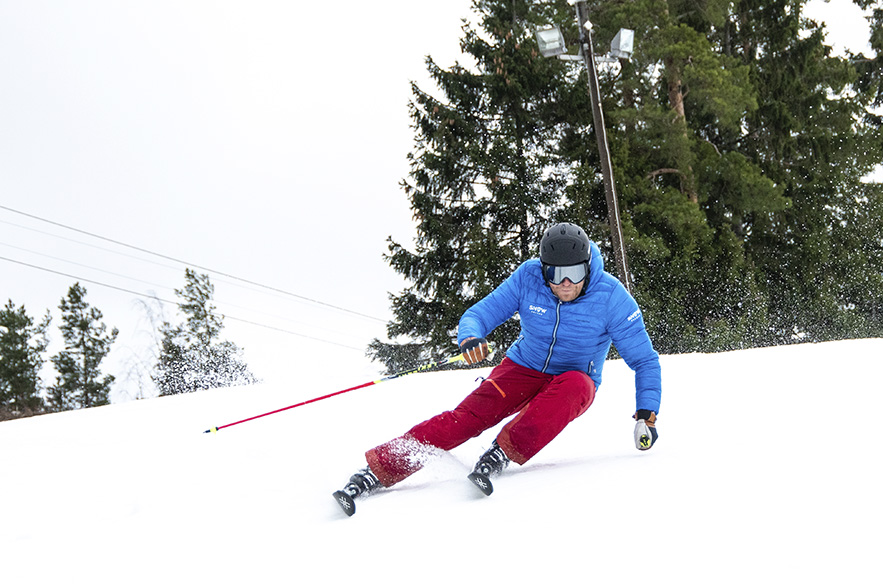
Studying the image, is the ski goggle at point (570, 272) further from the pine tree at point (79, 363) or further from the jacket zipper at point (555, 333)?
the pine tree at point (79, 363)

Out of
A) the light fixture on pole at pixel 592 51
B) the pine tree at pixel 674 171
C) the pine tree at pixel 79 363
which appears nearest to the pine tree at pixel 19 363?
the pine tree at pixel 79 363

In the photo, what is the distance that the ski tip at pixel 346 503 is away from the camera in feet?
8.83

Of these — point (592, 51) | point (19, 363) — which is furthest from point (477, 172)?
point (19, 363)

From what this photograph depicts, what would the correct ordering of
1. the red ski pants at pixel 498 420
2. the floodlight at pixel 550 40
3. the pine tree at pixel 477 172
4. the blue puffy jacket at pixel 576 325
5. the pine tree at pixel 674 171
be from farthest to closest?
the pine tree at pixel 477 172, the pine tree at pixel 674 171, the floodlight at pixel 550 40, the blue puffy jacket at pixel 576 325, the red ski pants at pixel 498 420

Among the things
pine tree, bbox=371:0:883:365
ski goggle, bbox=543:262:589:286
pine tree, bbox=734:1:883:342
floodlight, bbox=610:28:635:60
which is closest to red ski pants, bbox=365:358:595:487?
ski goggle, bbox=543:262:589:286

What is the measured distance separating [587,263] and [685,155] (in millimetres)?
14601

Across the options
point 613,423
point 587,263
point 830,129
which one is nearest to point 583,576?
point 587,263

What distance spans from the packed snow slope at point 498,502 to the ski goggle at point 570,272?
800 mm

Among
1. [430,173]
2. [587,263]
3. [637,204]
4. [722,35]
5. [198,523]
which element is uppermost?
[722,35]

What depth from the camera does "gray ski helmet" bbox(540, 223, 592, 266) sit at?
3.08m

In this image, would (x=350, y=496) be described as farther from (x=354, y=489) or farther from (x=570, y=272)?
(x=570, y=272)

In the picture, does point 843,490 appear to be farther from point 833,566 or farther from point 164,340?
point 164,340

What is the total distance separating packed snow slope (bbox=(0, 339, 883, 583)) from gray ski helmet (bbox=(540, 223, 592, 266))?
88cm

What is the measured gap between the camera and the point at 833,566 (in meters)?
1.75
